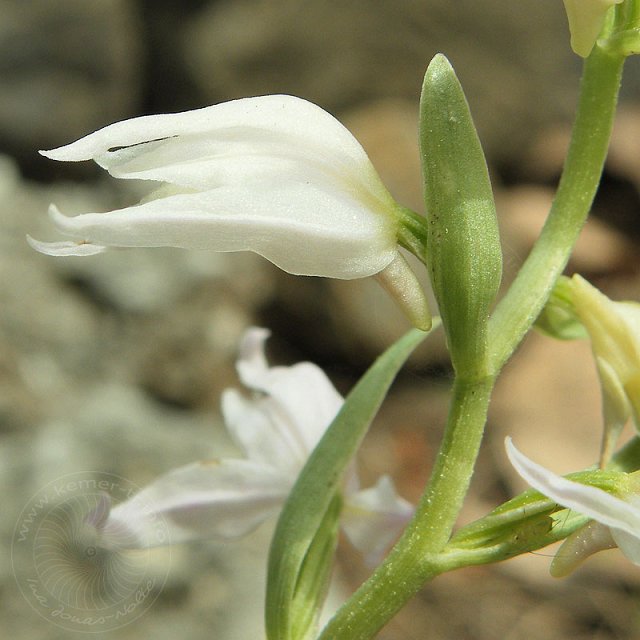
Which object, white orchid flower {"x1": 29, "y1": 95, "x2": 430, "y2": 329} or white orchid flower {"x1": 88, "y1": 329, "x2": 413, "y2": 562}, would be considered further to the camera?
white orchid flower {"x1": 88, "y1": 329, "x2": 413, "y2": 562}

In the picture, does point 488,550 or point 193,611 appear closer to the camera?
point 488,550

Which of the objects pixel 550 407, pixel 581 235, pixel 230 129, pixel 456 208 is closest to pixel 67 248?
pixel 230 129

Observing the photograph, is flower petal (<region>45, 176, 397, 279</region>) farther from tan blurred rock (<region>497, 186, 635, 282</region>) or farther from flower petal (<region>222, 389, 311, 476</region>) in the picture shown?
tan blurred rock (<region>497, 186, 635, 282</region>)

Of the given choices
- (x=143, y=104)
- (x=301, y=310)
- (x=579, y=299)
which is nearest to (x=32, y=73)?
(x=143, y=104)

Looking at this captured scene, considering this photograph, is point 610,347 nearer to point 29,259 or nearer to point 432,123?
point 432,123

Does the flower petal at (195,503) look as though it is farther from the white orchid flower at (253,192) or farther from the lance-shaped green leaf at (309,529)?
the white orchid flower at (253,192)

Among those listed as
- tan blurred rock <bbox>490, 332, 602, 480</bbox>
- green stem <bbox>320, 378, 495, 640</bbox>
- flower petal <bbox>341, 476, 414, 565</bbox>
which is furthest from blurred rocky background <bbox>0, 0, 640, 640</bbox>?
green stem <bbox>320, 378, 495, 640</bbox>
